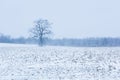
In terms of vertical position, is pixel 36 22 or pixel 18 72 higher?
pixel 36 22

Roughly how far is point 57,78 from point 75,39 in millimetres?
97719

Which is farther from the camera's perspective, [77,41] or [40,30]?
[77,41]

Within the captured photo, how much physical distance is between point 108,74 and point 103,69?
1.33 metres

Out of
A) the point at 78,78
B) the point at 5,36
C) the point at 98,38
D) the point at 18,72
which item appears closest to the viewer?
the point at 78,78

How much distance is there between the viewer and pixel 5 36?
355ft

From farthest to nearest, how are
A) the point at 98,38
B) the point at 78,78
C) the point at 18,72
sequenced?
the point at 98,38
the point at 18,72
the point at 78,78

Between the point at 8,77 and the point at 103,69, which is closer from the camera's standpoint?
the point at 8,77

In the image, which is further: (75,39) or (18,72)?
(75,39)

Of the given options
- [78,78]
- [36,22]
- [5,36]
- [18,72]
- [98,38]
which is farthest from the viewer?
[5,36]

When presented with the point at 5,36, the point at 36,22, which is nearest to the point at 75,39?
the point at 5,36

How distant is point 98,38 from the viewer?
97.9 meters

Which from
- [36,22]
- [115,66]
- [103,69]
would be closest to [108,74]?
[103,69]

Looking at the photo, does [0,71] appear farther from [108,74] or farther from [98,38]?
[98,38]

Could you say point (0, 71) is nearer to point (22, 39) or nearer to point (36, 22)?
point (36, 22)
